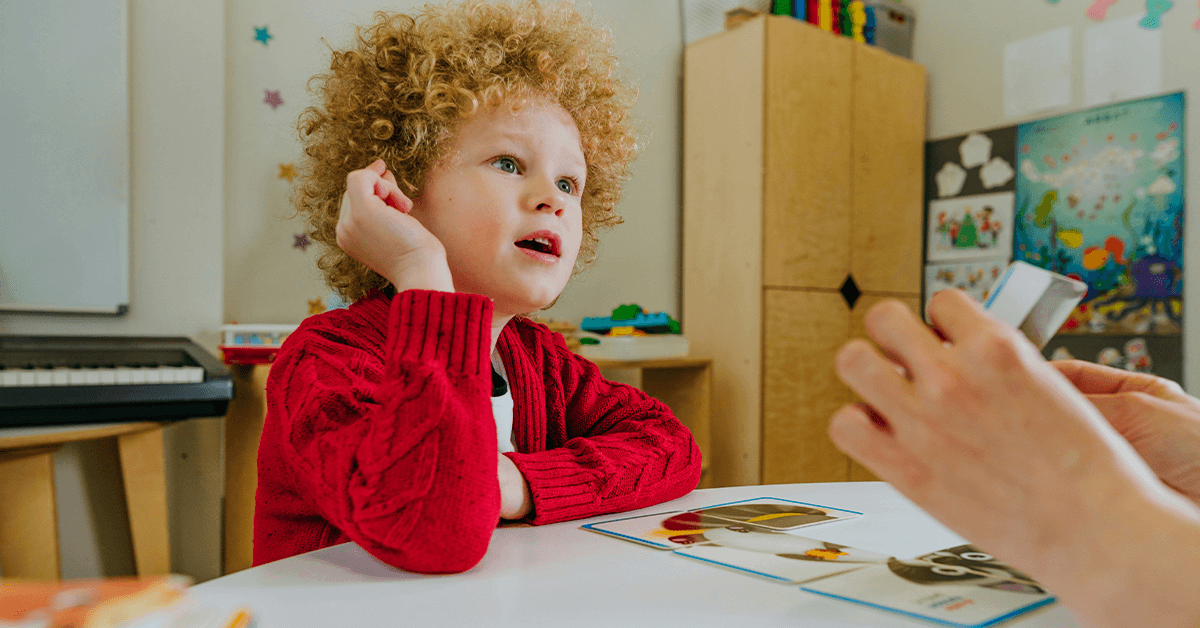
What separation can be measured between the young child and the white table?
33 millimetres

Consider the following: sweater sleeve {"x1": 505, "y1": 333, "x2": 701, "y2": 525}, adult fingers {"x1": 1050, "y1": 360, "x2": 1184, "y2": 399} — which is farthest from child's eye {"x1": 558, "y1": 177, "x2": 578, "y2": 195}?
adult fingers {"x1": 1050, "y1": 360, "x2": 1184, "y2": 399}

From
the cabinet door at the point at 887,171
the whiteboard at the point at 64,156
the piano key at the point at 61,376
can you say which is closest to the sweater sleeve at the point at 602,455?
the piano key at the point at 61,376

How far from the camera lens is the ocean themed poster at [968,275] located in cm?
287

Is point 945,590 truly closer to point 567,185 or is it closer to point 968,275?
point 567,185

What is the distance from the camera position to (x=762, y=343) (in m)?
2.46

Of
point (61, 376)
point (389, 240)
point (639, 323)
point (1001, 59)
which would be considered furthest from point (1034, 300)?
point (1001, 59)

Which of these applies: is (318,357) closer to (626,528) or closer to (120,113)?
(626,528)

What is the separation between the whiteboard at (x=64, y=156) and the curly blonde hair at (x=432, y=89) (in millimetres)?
985

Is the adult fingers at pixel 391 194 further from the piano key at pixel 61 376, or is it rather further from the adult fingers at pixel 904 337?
the piano key at pixel 61 376

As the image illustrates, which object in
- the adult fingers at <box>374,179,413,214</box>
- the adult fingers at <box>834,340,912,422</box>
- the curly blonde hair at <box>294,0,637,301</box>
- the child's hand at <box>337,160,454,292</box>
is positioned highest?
the curly blonde hair at <box>294,0,637,301</box>

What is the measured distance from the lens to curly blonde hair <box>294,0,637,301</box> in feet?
2.90

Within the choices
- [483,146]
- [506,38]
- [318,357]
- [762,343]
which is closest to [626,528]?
[318,357]

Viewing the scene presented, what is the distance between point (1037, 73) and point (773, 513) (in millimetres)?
2696

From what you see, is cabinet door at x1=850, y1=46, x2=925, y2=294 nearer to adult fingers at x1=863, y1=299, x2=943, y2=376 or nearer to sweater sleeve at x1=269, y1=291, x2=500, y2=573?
sweater sleeve at x1=269, y1=291, x2=500, y2=573
